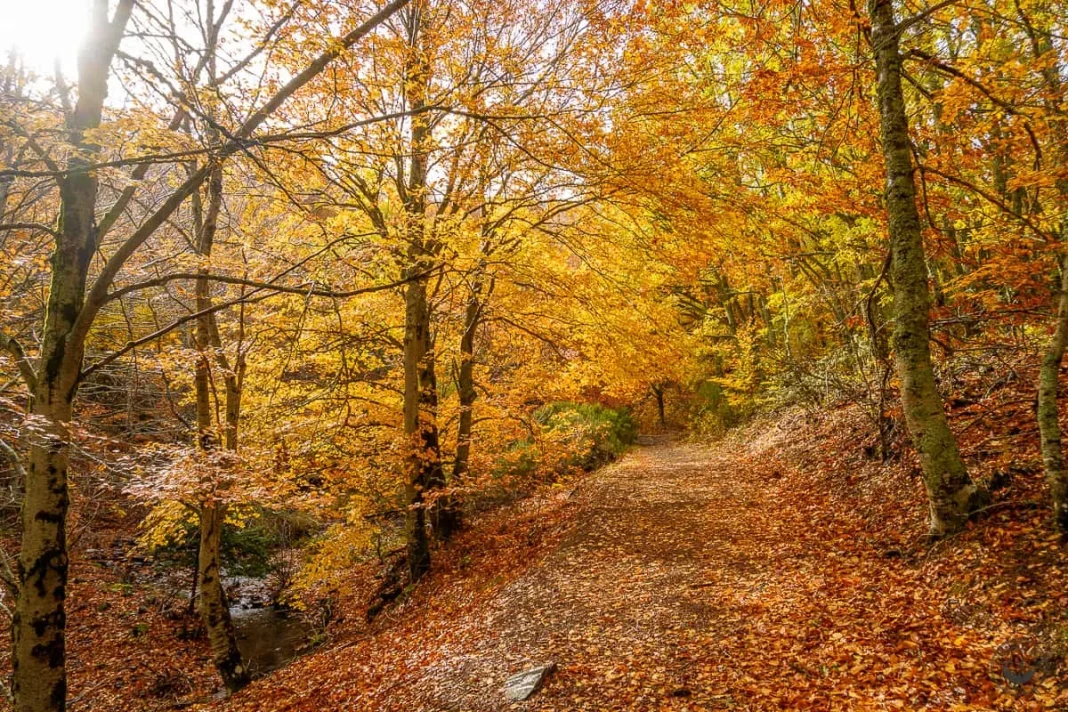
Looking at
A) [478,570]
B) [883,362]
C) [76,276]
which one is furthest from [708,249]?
[76,276]

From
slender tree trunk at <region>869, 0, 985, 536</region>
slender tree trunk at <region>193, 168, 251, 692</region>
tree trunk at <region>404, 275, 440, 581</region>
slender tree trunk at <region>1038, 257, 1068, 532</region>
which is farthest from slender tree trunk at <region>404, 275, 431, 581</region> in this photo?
slender tree trunk at <region>1038, 257, 1068, 532</region>

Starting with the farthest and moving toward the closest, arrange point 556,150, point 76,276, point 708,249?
point 708,249 → point 556,150 → point 76,276

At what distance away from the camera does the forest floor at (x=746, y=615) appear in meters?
3.81

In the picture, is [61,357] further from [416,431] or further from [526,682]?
[416,431]

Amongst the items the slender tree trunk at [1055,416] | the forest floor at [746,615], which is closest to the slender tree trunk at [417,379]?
the forest floor at [746,615]

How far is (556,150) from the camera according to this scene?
20.7 ft

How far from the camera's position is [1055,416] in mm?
4320

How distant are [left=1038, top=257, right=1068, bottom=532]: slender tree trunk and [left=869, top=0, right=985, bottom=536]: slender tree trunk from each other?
69 centimetres

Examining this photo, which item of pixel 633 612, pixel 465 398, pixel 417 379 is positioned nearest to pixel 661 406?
pixel 465 398

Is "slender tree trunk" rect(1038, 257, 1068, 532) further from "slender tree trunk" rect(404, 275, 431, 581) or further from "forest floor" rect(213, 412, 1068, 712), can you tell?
"slender tree trunk" rect(404, 275, 431, 581)

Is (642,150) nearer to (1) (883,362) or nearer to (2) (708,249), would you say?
(2) (708,249)

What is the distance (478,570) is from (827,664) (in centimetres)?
627

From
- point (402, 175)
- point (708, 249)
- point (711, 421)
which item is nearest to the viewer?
point (708, 249)

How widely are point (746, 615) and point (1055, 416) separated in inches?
123
